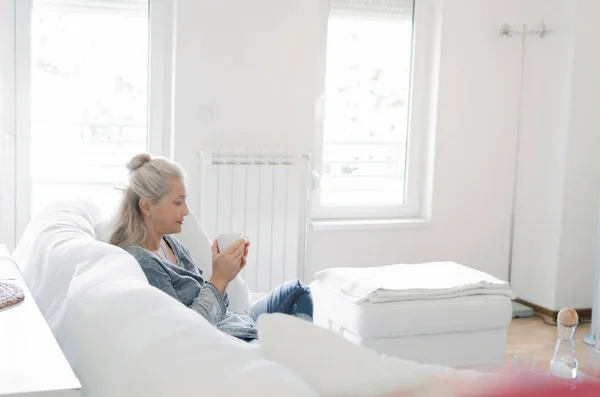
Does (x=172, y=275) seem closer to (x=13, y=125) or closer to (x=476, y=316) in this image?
(x=476, y=316)

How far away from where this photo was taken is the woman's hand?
259 cm

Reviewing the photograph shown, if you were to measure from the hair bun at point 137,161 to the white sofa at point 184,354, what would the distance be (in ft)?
3.23

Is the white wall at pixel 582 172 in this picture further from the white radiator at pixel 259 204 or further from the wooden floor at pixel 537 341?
the white radiator at pixel 259 204

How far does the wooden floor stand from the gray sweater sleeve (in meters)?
1.97

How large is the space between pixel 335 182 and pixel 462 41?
1144mm

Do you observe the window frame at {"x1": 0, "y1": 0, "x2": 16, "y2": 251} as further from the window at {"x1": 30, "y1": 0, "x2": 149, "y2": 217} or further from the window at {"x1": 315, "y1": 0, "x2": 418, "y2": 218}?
the window at {"x1": 315, "y1": 0, "x2": 418, "y2": 218}

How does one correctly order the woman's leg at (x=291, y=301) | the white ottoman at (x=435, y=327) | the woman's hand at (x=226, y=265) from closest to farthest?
the woman's hand at (x=226, y=265)
the woman's leg at (x=291, y=301)
the white ottoman at (x=435, y=327)

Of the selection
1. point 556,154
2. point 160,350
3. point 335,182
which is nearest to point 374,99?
point 335,182

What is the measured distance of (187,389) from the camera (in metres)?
1.04

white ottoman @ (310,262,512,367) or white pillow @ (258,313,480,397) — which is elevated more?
white pillow @ (258,313,480,397)

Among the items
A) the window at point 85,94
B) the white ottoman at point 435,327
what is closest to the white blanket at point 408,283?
the white ottoman at point 435,327

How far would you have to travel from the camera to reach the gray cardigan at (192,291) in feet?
7.95

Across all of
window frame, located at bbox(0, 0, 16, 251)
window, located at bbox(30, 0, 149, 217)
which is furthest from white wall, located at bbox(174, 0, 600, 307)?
window frame, located at bbox(0, 0, 16, 251)

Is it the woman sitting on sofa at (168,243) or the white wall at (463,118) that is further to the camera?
the white wall at (463,118)
